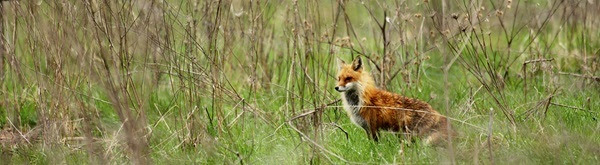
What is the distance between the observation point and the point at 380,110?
20.0ft

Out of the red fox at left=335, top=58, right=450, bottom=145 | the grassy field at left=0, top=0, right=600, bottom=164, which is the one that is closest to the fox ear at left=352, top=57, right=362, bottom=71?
the red fox at left=335, top=58, right=450, bottom=145

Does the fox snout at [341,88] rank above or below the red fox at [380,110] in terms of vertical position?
above

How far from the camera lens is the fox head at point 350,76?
626 cm

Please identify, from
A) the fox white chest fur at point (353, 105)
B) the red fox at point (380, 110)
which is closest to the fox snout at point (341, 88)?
the red fox at point (380, 110)

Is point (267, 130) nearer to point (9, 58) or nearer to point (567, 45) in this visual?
point (9, 58)

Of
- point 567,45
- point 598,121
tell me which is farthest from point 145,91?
point 567,45

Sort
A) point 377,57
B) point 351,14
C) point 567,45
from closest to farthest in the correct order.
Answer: point 377,57
point 567,45
point 351,14

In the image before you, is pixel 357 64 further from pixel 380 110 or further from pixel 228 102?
pixel 228 102

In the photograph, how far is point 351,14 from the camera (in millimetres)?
10375

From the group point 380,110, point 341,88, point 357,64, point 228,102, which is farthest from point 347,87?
point 228,102

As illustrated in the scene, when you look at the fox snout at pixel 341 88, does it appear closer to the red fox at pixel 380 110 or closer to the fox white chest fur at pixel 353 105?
the red fox at pixel 380 110

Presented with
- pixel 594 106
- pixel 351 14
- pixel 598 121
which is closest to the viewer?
pixel 598 121

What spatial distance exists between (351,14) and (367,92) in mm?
4191

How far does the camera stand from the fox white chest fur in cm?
617
